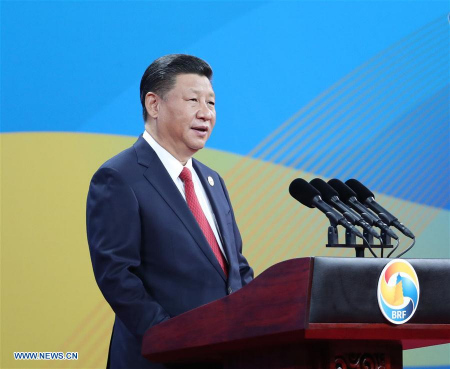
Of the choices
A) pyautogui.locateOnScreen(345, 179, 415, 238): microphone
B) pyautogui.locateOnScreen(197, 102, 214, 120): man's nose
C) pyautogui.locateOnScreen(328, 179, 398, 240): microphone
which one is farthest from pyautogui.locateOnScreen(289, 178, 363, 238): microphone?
pyautogui.locateOnScreen(197, 102, 214, 120): man's nose

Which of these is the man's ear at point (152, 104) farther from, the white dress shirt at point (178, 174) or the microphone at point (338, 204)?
the microphone at point (338, 204)

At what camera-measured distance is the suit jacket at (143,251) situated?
5.77 feet

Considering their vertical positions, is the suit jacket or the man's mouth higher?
the man's mouth

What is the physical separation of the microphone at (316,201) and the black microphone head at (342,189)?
11 centimetres

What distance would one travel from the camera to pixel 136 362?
5.91 feet

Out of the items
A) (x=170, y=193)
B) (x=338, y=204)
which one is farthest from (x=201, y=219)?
(x=338, y=204)

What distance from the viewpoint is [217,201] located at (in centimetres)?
215

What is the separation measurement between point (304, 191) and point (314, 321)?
3.02 feet

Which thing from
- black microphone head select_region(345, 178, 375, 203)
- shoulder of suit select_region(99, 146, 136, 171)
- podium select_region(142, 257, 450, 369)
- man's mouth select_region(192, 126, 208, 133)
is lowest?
podium select_region(142, 257, 450, 369)

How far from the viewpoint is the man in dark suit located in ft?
5.79

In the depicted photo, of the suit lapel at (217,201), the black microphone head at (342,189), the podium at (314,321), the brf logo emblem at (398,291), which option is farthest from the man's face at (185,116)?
the brf logo emblem at (398,291)

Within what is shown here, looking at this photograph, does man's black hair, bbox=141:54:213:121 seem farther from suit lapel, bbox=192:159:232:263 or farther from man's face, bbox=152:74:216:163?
suit lapel, bbox=192:159:232:263

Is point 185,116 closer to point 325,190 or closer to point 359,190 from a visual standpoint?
point 325,190

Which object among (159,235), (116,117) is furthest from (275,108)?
(159,235)
